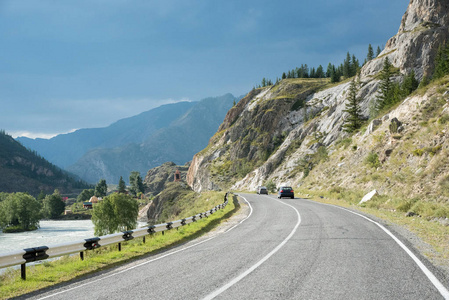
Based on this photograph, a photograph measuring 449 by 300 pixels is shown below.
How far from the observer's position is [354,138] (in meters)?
55.2

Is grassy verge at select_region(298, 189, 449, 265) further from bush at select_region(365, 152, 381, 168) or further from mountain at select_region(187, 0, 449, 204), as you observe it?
bush at select_region(365, 152, 381, 168)

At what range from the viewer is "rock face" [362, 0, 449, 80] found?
78.5 m

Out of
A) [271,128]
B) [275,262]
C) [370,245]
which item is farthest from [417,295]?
[271,128]

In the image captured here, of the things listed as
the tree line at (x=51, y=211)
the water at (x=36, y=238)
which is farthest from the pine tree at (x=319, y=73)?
the water at (x=36, y=238)

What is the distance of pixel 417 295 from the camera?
17.6 ft

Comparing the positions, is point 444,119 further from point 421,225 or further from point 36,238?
point 36,238

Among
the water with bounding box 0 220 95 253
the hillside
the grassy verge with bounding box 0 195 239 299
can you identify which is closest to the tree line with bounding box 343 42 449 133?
the hillside

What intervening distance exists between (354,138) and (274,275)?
54.1 m

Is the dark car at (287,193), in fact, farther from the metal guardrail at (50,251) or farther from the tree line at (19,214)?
the tree line at (19,214)

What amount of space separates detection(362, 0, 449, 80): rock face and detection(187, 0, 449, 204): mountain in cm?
26

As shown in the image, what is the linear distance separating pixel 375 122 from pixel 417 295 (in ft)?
159

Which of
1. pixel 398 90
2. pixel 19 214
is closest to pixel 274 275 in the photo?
pixel 398 90

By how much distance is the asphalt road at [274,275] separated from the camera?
5.70 m

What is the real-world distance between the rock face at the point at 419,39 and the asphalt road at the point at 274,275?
279 feet
